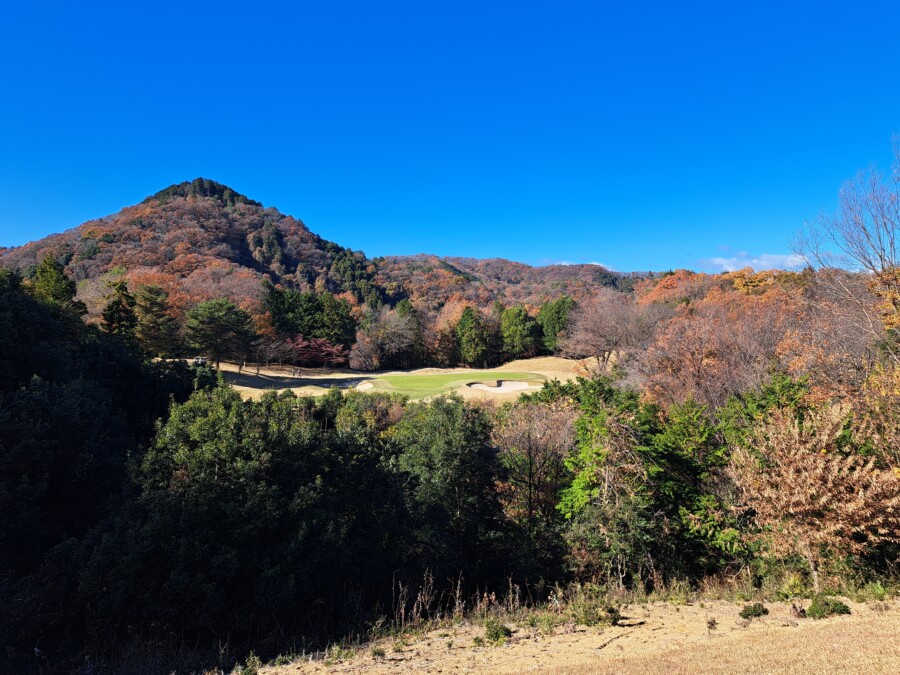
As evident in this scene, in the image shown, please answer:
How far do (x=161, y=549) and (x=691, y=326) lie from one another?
2659cm

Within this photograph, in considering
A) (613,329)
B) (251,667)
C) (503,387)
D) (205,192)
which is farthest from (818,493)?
(205,192)

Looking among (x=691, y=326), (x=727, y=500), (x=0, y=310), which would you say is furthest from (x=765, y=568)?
(x=0, y=310)

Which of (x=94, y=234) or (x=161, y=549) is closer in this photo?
(x=161, y=549)

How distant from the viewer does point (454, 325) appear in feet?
210

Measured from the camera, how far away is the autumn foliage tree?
24.0 ft

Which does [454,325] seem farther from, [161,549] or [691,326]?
[161,549]

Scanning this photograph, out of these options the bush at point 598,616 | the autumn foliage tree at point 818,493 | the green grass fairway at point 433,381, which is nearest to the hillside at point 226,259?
the green grass fairway at point 433,381

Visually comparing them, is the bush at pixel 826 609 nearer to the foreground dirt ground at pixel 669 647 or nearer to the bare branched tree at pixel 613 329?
the foreground dirt ground at pixel 669 647

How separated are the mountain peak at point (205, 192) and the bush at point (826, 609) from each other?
137 metres

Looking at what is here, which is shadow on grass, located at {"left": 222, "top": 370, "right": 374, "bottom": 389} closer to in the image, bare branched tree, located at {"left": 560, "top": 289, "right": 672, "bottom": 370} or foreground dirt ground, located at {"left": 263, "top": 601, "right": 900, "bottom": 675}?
bare branched tree, located at {"left": 560, "top": 289, "right": 672, "bottom": 370}

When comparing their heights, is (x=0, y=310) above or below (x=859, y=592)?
above

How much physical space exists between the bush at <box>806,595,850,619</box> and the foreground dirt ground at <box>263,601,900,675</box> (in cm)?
10

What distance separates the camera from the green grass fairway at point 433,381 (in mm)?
37375

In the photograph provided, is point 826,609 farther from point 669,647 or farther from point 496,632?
point 496,632
